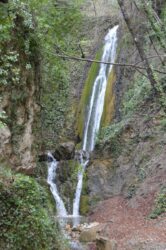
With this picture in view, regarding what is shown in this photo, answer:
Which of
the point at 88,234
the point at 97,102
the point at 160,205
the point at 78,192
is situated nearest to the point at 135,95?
the point at 97,102

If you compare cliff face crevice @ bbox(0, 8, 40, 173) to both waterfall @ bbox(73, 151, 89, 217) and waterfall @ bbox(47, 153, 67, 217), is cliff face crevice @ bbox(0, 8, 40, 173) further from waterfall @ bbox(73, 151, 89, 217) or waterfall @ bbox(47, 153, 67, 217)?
waterfall @ bbox(47, 153, 67, 217)

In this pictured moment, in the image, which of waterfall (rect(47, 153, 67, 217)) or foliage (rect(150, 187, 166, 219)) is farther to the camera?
Answer: waterfall (rect(47, 153, 67, 217))

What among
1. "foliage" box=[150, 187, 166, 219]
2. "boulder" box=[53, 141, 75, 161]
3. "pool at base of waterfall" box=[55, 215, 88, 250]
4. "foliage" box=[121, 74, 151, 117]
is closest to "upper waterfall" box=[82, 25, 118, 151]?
"boulder" box=[53, 141, 75, 161]

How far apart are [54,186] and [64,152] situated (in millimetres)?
2413

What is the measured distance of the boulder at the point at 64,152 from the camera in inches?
772

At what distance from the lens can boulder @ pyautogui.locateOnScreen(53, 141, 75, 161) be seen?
64.3 ft

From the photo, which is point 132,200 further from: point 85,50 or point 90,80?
point 85,50

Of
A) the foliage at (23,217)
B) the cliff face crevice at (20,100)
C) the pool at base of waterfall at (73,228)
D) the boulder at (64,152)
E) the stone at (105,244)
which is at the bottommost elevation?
the pool at base of waterfall at (73,228)

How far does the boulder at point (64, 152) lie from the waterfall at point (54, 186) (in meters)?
→ 0.31

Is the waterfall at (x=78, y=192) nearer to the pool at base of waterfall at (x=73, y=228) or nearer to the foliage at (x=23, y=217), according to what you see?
the pool at base of waterfall at (x=73, y=228)

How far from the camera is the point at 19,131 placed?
9.34m

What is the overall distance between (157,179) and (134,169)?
2103mm

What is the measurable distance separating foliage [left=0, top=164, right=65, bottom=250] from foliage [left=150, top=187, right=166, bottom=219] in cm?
666

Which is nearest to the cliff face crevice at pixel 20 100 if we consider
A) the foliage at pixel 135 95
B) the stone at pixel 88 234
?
the stone at pixel 88 234
